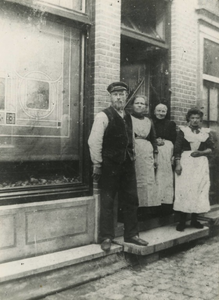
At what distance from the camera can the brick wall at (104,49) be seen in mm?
4715

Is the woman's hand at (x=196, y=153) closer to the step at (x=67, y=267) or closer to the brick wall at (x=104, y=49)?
the step at (x=67, y=267)

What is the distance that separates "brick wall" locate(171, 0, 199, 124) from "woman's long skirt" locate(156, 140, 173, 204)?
2.91ft

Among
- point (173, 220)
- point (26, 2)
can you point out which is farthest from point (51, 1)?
point (173, 220)

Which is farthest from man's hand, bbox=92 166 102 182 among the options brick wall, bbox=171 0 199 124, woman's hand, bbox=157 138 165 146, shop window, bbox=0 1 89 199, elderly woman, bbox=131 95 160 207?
brick wall, bbox=171 0 199 124

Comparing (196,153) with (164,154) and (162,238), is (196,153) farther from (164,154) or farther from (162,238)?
(162,238)

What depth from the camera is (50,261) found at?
385 cm

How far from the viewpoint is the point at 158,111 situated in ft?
18.0

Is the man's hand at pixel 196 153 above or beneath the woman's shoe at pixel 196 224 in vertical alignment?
above

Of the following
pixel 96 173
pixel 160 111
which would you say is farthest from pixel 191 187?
pixel 96 173

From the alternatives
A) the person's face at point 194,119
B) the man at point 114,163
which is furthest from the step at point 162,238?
the person's face at point 194,119

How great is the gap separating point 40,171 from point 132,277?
1.70m

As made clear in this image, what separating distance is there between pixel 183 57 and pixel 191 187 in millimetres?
2346

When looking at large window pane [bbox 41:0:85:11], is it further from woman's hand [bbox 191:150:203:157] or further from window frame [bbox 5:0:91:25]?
woman's hand [bbox 191:150:203:157]

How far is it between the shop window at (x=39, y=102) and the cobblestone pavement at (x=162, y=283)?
1.26 metres
